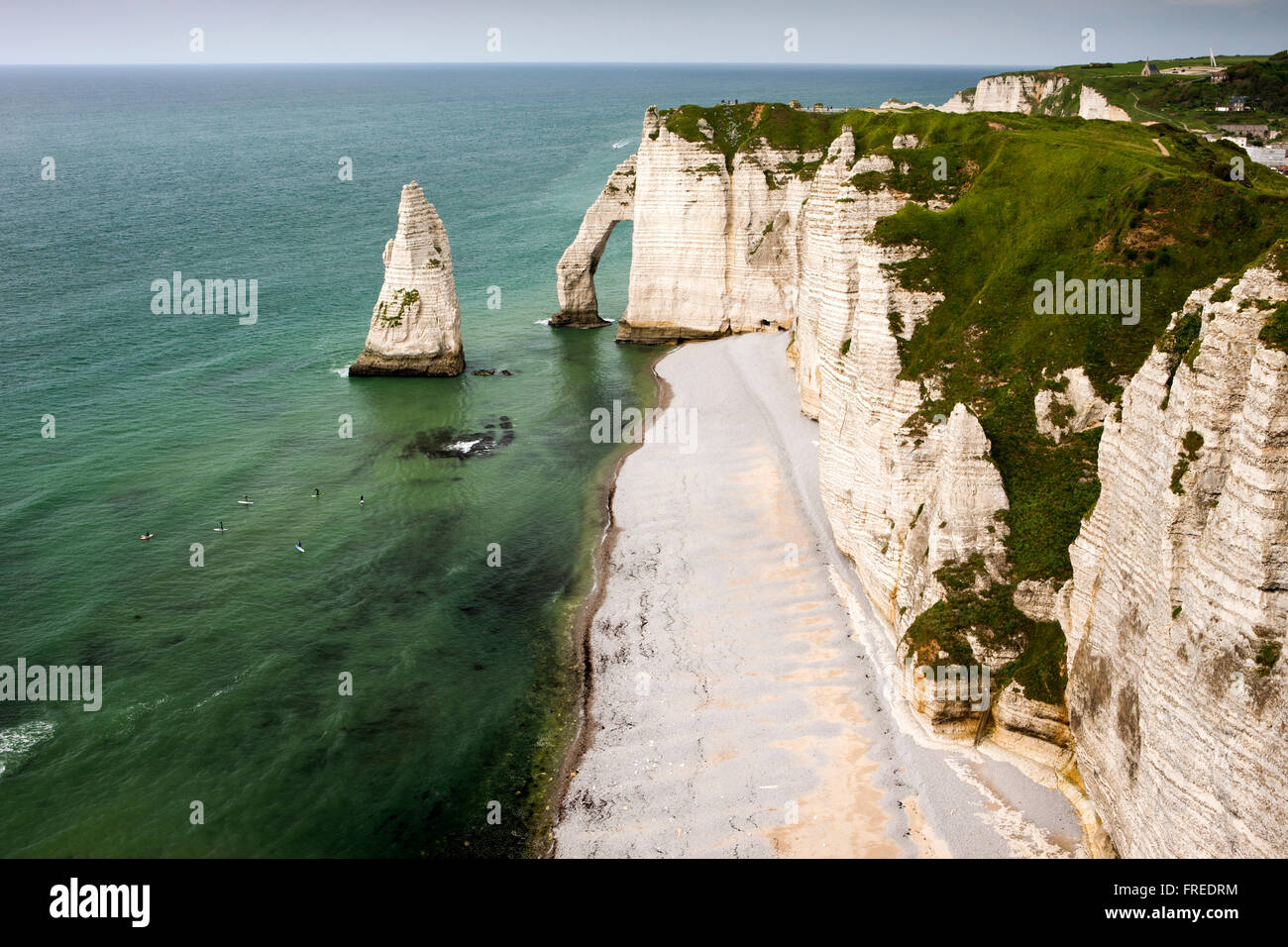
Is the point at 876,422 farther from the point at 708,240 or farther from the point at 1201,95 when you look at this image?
the point at 1201,95

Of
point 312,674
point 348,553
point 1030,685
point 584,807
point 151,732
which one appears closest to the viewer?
point 1030,685

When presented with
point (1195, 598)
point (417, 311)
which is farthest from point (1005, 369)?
point (417, 311)

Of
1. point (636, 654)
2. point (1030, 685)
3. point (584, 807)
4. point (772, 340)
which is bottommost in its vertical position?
point (584, 807)

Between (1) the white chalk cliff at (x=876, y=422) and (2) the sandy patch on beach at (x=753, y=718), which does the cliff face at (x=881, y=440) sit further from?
(2) the sandy patch on beach at (x=753, y=718)

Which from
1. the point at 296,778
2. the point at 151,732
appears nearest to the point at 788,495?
the point at 296,778

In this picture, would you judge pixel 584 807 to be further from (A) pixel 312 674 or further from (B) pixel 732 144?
(B) pixel 732 144

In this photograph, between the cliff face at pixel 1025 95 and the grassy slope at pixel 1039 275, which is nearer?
the grassy slope at pixel 1039 275

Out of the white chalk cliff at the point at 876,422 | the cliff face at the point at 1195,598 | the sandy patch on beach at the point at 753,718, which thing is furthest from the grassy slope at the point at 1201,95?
the cliff face at the point at 1195,598
